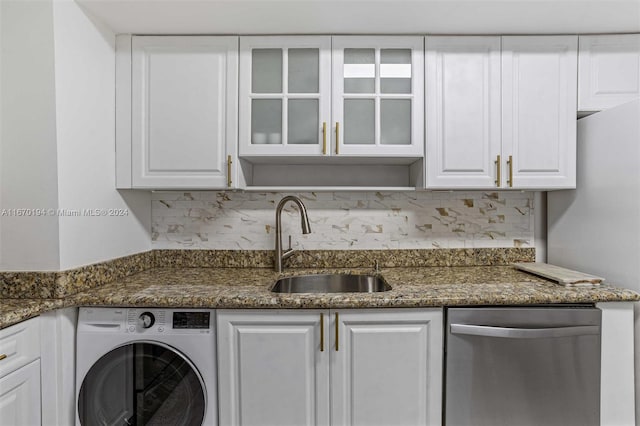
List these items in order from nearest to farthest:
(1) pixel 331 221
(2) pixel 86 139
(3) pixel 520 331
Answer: (3) pixel 520 331, (2) pixel 86 139, (1) pixel 331 221

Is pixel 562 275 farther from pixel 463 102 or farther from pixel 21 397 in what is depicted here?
pixel 21 397

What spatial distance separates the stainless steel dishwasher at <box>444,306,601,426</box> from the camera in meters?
1.37

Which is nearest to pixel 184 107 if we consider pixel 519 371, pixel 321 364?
pixel 321 364

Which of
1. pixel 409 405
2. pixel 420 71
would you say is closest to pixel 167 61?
pixel 420 71

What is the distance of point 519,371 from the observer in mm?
1374

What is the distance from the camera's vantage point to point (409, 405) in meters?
1.39

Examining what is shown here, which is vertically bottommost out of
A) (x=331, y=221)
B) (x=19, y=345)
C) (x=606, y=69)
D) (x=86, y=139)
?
(x=19, y=345)

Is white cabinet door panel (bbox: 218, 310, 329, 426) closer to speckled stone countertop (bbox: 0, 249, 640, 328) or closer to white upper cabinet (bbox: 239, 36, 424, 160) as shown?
speckled stone countertop (bbox: 0, 249, 640, 328)

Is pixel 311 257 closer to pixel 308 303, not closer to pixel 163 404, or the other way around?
pixel 308 303

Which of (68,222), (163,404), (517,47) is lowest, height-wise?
(163,404)

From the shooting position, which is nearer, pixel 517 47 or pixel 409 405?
pixel 409 405

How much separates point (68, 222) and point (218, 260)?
0.82 m

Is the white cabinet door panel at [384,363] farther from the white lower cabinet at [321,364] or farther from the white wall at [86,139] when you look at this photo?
the white wall at [86,139]

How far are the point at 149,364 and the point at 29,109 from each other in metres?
1.12
